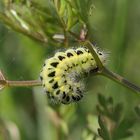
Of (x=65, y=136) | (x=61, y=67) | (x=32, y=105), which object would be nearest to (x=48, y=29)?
(x=61, y=67)

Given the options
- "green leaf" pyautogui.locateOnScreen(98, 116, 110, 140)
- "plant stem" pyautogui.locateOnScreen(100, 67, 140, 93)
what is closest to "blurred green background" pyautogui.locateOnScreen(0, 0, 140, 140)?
"green leaf" pyautogui.locateOnScreen(98, 116, 110, 140)

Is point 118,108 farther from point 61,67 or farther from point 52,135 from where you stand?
point 52,135

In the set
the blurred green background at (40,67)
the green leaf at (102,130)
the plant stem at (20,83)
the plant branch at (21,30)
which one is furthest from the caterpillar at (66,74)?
the blurred green background at (40,67)

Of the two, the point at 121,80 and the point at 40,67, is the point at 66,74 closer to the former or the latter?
the point at 121,80

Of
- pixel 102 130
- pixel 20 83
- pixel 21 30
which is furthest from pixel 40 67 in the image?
pixel 20 83

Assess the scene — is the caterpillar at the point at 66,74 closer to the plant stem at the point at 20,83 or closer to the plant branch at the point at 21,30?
the plant stem at the point at 20,83

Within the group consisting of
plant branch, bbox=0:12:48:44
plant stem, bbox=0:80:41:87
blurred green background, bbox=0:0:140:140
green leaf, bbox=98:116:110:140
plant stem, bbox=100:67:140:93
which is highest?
plant branch, bbox=0:12:48:44

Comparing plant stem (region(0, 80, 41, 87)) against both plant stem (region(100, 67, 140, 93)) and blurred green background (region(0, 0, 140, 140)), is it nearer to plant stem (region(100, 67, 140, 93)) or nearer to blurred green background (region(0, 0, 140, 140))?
plant stem (region(100, 67, 140, 93))
